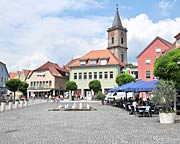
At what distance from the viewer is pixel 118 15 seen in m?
91.6

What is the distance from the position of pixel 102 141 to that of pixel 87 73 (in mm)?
64321

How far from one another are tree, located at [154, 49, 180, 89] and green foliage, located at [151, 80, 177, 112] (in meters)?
4.35

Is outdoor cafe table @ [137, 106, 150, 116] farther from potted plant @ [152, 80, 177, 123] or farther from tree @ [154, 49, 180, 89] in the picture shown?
potted plant @ [152, 80, 177, 123]

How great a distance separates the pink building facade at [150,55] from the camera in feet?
190

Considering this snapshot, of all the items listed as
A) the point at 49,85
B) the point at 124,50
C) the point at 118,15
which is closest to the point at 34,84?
the point at 49,85

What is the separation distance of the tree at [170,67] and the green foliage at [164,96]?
4354 mm

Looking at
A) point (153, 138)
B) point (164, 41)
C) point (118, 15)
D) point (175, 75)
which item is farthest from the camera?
point (118, 15)

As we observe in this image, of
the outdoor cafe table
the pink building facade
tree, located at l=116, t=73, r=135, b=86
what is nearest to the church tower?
the pink building facade

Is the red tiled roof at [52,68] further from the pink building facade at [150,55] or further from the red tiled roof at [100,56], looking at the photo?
the pink building facade at [150,55]

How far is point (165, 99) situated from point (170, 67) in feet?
16.7

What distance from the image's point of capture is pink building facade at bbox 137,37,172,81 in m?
58.0

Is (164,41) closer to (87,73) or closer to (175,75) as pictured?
(87,73)

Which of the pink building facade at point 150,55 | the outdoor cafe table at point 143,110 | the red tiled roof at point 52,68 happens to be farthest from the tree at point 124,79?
the red tiled roof at point 52,68

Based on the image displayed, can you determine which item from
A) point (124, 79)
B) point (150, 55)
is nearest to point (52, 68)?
point (150, 55)
